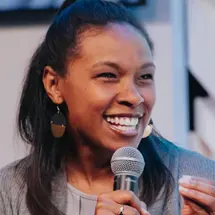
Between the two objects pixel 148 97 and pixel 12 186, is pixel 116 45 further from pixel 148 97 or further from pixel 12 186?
pixel 12 186

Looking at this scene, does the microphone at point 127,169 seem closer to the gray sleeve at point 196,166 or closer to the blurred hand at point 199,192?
the blurred hand at point 199,192

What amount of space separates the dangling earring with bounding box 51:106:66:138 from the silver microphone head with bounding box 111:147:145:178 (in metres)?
0.31

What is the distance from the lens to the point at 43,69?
4.16 feet

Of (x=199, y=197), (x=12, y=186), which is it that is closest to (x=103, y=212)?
(x=199, y=197)

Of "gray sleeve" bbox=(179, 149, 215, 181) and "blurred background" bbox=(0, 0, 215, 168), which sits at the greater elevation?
"blurred background" bbox=(0, 0, 215, 168)

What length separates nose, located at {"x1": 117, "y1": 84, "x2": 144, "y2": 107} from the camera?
3.53ft

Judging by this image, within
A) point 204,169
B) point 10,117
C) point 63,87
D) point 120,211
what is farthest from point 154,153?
point 10,117

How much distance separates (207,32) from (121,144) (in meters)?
0.70

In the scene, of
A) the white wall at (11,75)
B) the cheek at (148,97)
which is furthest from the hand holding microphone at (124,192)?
the white wall at (11,75)

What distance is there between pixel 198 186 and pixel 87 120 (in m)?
0.31

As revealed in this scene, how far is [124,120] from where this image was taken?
3.59 feet

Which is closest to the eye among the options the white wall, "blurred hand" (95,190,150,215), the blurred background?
"blurred hand" (95,190,150,215)

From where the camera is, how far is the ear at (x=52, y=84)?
1213 mm

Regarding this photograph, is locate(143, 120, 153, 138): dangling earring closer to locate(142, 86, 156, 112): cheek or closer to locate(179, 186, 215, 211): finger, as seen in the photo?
locate(142, 86, 156, 112): cheek
